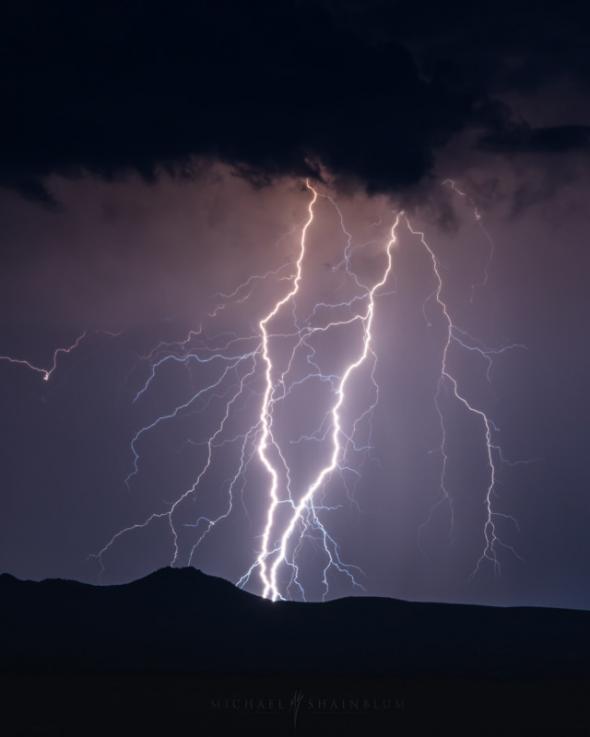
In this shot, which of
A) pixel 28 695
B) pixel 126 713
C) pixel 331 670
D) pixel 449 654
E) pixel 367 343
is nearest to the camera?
pixel 126 713

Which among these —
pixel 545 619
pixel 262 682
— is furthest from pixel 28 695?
pixel 545 619

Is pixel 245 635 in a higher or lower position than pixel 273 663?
higher

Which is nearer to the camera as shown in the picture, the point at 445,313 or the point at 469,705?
the point at 469,705

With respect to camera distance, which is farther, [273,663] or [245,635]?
[245,635]

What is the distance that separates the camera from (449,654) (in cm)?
→ 2323

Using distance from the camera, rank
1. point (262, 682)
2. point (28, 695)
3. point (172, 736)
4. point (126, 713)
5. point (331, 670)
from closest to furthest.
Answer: point (172, 736) → point (126, 713) → point (28, 695) → point (262, 682) → point (331, 670)

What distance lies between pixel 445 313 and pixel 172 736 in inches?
376

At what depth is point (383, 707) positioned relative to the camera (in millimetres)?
15391

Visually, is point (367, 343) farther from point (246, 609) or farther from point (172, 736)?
point (172, 736)

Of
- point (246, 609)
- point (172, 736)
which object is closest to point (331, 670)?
point (246, 609)

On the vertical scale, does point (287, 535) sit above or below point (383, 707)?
above

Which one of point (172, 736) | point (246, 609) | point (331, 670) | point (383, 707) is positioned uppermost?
point (246, 609)

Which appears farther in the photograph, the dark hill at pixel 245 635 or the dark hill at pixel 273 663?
the dark hill at pixel 245 635

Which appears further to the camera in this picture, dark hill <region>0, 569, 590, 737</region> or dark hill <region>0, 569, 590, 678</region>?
dark hill <region>0, 569, 590, 678</region>
